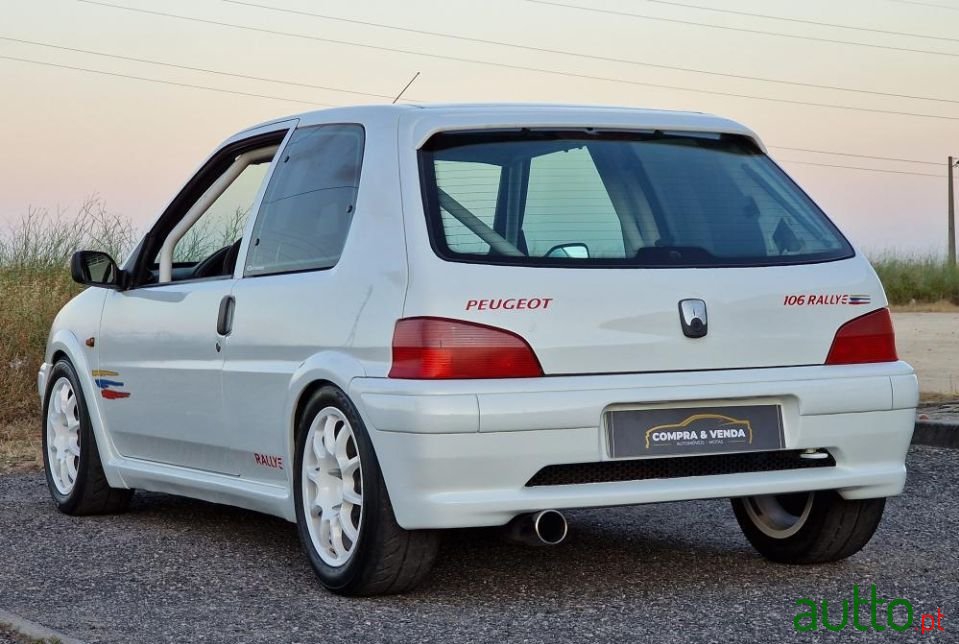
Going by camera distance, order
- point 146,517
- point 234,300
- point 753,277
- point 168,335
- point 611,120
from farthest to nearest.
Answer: point 146,517 → point 168,335 → point 234,300 → point 611,120 → point 753,277

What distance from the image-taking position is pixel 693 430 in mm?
4879

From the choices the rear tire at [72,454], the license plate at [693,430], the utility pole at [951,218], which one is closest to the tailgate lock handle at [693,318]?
the license plate at [693,430]

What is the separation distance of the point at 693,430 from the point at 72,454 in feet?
12.5

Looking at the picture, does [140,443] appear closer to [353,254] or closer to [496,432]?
[353,254]

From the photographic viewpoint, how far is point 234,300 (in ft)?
19.3

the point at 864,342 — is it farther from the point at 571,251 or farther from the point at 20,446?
the point at 20,446

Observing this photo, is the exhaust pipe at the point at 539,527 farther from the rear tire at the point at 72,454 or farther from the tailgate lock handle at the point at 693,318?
the rear tire at the point at 72,454

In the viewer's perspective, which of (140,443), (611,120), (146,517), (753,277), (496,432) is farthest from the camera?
(146,517)

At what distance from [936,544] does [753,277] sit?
176 centimetres

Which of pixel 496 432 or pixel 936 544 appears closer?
pixel 496 432

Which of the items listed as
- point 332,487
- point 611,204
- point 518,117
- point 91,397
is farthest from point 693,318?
point 91,397

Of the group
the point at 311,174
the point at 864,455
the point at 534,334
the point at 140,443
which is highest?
the point at 311,174

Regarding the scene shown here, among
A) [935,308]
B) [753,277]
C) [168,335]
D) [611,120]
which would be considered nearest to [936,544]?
[753,277]

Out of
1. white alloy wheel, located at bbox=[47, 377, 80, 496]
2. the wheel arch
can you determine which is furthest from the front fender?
the wheel arch
